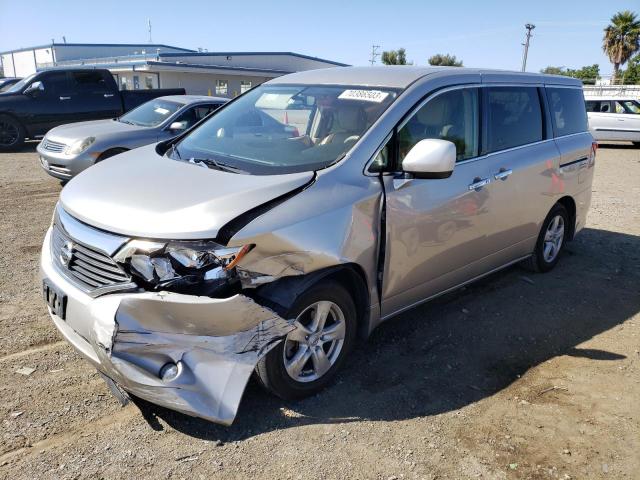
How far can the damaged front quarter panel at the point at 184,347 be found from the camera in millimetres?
2477

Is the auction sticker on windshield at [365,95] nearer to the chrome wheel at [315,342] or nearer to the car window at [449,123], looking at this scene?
the car window at [449,123]

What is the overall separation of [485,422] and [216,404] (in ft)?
5.17

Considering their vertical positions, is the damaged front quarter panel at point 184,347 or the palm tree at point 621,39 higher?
the palm tree at point 621,39

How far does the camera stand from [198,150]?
12.4 feet

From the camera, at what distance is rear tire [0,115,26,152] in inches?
511

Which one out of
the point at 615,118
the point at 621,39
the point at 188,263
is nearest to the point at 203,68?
the point at 615,118

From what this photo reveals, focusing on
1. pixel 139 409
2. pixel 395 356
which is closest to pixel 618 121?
pixel 395 356

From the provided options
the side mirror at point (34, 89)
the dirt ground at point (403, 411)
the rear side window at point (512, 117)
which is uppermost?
the rear side window at point (512, 117)

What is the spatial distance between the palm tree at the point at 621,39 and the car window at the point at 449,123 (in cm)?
4998

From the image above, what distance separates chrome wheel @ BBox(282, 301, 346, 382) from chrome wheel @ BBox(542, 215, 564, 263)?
3005 mm

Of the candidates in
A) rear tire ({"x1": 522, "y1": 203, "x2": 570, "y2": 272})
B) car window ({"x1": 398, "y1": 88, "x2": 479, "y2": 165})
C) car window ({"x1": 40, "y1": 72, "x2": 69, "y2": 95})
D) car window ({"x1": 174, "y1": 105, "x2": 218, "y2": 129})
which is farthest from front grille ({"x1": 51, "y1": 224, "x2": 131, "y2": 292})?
car window ({"x1": 40, "y1": 72, "x2": 69, "y2": 95})

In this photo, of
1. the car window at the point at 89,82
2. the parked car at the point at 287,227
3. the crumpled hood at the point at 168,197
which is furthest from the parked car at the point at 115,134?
the car window at the point at 89,82

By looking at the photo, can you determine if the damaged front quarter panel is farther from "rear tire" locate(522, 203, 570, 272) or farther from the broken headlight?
"rear tire" locate(522, 203, 570, 272)

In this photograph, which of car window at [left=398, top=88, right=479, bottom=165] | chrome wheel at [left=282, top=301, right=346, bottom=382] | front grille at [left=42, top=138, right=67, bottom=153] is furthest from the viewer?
front grille at [left=42, top=138, right=67, bottom=153]
